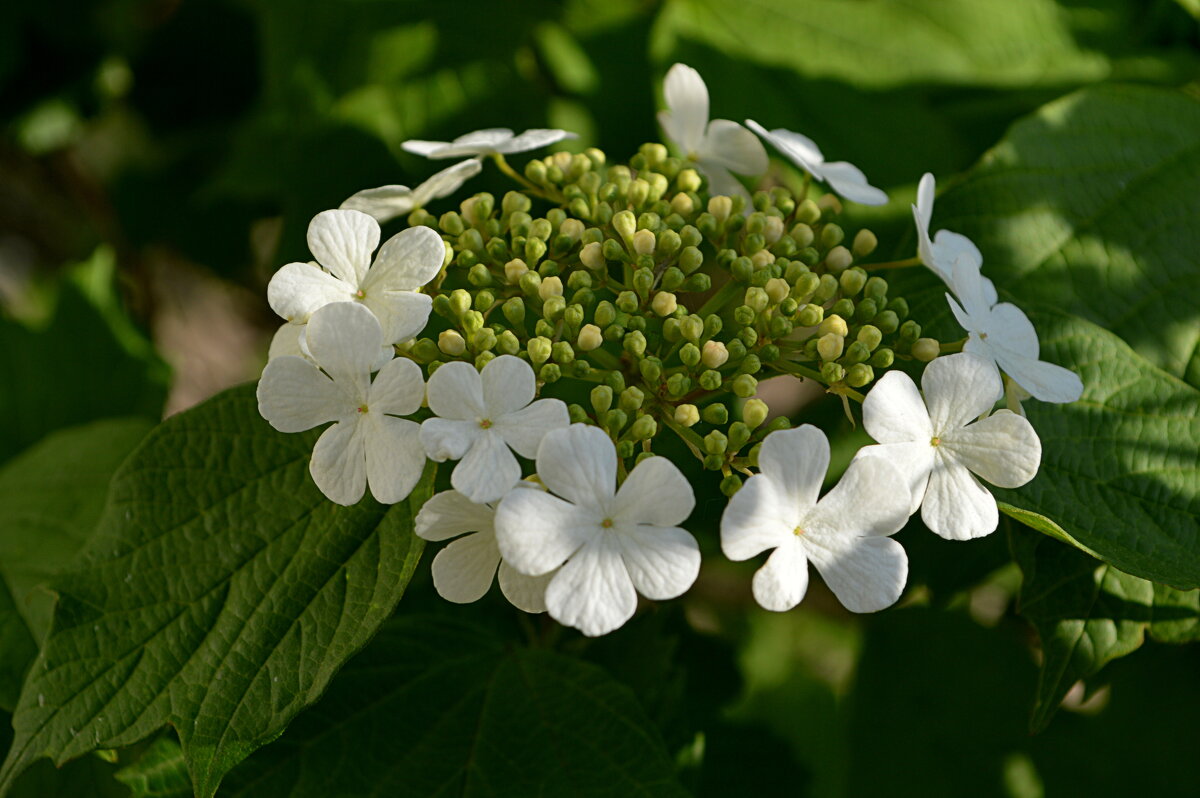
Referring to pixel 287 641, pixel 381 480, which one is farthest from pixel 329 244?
pixel 287 641

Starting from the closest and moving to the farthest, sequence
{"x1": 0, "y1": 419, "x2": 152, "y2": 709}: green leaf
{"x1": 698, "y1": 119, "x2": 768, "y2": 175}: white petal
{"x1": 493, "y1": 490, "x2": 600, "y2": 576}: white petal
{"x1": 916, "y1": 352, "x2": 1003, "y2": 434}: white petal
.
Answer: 1. {"x1": 493, "y1": 490, "x2": 600, "y2": 576}: white petal
2. {"x1": 916, "y1": 352, "x2": 1003, "y2": 434}: white petal
3. {"x1": 698, "y1": 119, "x2": 768, "y2": 175}: white petal
4. {"x1": 0, "y1": 419, "x2": 152, "y2": 709}: green leaf

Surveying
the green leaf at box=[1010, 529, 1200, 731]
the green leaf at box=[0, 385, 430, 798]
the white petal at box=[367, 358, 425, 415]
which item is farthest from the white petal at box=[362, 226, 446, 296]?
the green leaf at box=[1010, 529, 1200, 731]

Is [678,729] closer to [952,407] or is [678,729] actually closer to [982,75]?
[952,407]

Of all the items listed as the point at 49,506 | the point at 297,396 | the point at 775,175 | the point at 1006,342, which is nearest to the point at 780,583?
the point at 1006,342

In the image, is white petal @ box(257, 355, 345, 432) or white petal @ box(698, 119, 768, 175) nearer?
white petal @ box(257, 355, 345, 432)

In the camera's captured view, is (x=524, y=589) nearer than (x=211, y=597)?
Yes

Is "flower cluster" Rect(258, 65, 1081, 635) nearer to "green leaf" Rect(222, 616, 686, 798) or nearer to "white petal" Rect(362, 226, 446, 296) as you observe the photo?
"white petal" Rect(362, 226, 446, 296)

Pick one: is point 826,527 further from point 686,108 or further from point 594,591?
point 686,108
